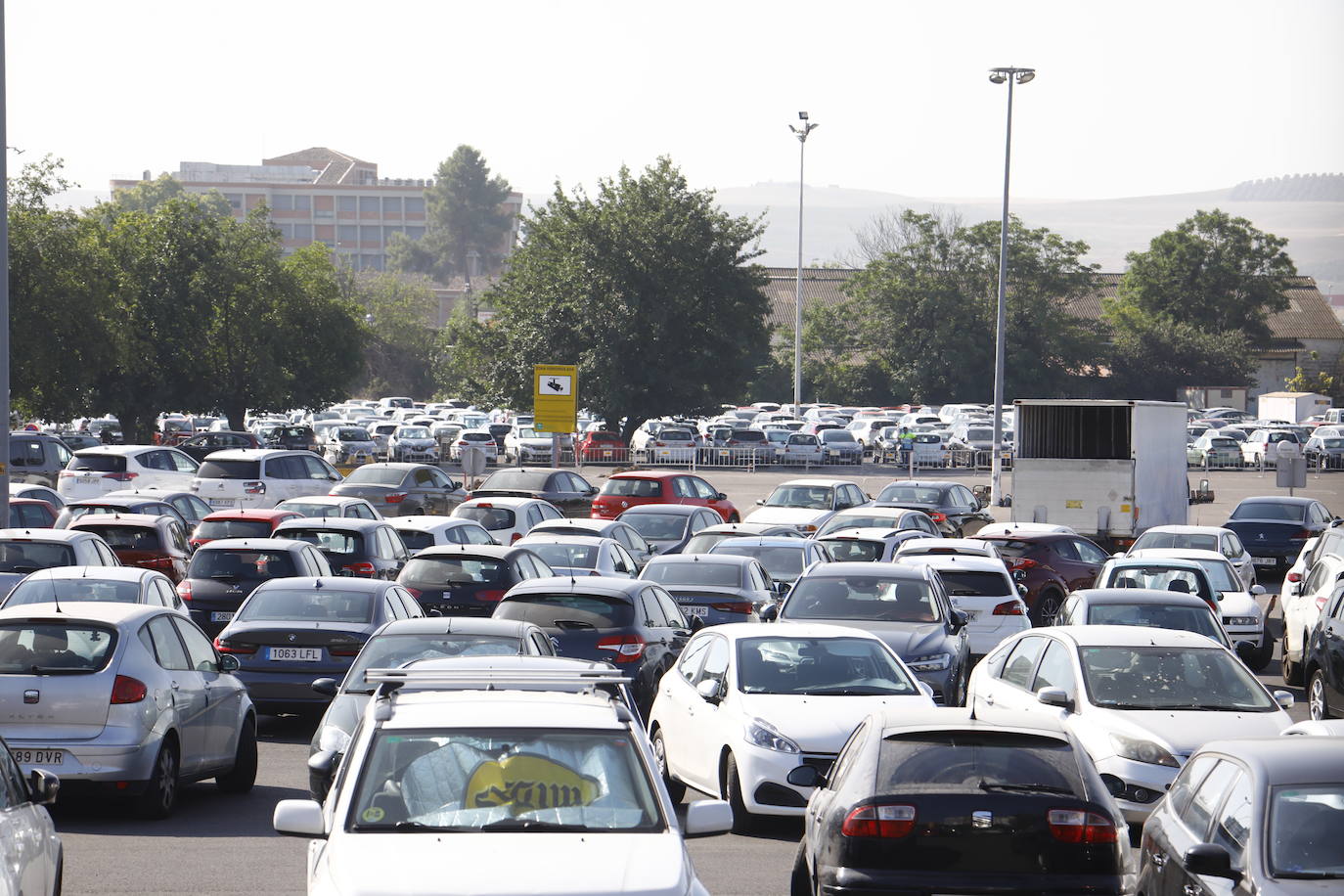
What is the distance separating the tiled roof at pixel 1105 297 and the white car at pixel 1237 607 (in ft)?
266

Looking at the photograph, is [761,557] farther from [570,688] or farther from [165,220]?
[165,220]

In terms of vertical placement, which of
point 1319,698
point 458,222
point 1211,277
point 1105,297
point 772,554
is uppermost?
point 458,222

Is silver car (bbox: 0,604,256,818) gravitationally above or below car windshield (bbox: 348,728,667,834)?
below

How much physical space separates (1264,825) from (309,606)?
34.6ft

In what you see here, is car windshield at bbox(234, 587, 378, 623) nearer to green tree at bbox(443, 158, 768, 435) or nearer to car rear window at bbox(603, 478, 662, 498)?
car rear window at bbox(603, 478, 662, 498)

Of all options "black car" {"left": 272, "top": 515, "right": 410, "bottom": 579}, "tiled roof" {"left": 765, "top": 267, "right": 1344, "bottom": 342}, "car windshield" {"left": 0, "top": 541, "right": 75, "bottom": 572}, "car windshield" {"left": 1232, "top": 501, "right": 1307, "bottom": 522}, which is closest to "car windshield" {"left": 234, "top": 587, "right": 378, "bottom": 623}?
"car windshield" {"left": 0, "top": 541, "right": 75, "bottom": 572}

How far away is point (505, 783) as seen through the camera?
6.71 m

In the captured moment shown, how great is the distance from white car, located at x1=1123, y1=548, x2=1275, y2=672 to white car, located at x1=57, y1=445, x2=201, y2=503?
64.1 ft

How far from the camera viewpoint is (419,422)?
254ft

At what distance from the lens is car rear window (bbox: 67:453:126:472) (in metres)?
33.9

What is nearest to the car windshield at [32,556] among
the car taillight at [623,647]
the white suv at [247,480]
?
the car taillight at [623,647]

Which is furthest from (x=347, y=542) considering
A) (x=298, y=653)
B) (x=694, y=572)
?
(x=298, y=653)

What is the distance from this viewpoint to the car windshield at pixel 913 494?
112 ft

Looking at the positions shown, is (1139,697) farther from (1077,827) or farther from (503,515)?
(503,515)
